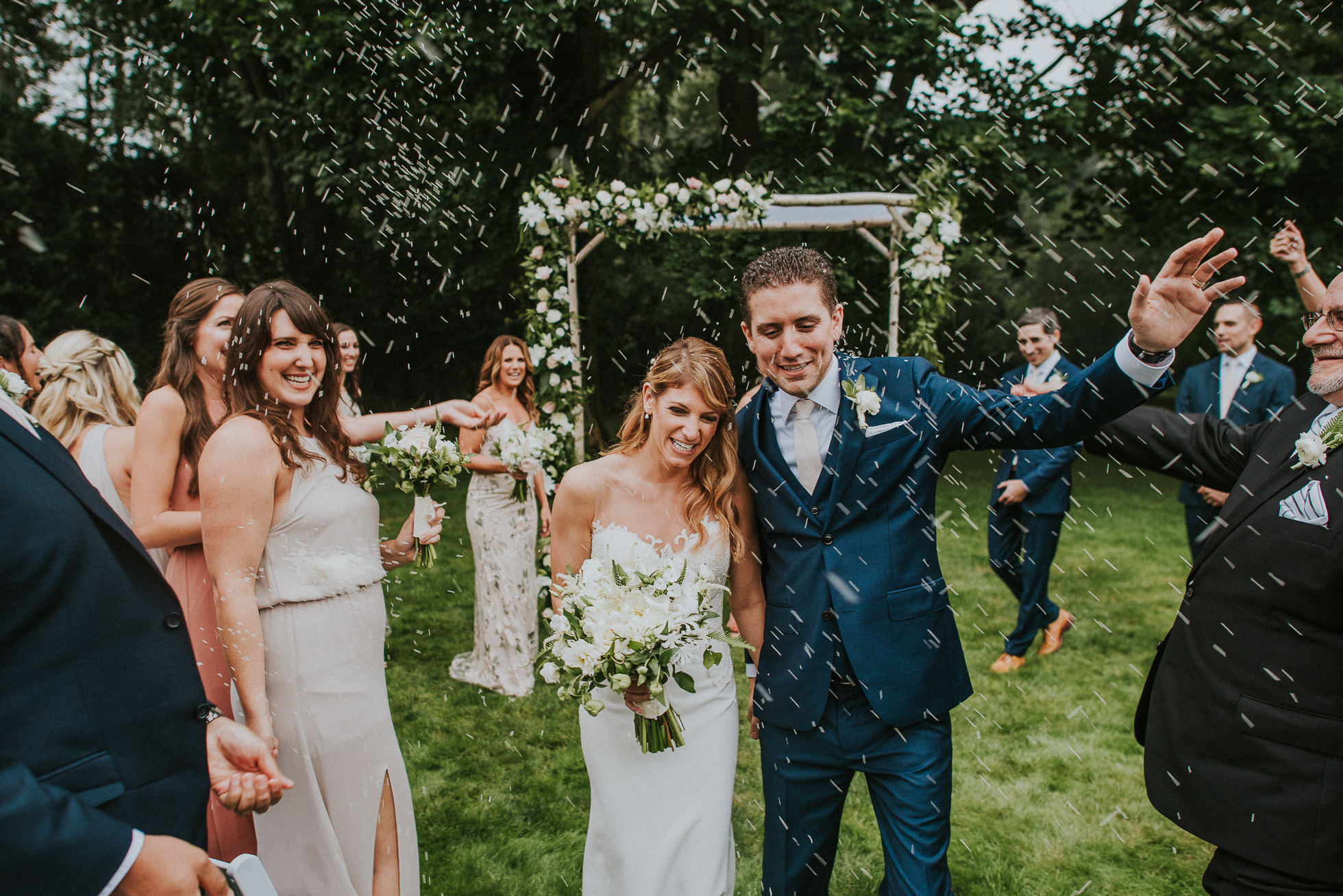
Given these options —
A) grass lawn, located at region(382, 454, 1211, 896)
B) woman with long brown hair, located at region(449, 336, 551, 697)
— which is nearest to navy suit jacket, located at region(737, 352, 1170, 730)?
grass lawn, located at region(382, 454, 1211, 896)

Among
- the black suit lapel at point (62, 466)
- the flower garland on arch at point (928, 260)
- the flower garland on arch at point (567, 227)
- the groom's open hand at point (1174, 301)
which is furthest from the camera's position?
the flower garland on arch at point (928, 260)

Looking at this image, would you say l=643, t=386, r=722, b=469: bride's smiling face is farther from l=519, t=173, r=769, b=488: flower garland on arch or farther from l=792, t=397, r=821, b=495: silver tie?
l=519, t=173, r=769, b=488: flower garland on arch

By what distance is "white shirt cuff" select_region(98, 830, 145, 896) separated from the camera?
1350mm

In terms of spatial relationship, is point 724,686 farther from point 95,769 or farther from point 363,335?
point 363,335

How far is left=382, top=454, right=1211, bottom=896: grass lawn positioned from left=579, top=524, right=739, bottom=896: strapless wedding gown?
0.89m

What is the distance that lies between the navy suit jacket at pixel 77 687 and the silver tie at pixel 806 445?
1788mm

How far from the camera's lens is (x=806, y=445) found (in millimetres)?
2721

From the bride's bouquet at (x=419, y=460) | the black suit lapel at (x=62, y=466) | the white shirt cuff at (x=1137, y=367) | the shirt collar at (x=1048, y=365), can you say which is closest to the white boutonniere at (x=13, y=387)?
the bride's bouquet at (x=419, y=460)

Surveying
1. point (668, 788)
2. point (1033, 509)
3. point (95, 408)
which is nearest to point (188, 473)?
point (95, 408)

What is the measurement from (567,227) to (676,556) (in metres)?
4.82

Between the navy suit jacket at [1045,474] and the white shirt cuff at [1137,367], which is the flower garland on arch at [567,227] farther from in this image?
the white shirt cuff at [1137,367]

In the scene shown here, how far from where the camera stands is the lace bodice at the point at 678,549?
2.86 m

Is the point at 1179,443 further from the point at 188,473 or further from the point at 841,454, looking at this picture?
the point at 188,473

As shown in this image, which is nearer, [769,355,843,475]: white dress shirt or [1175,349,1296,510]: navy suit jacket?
[769,355,843,475]: white dress shirt
